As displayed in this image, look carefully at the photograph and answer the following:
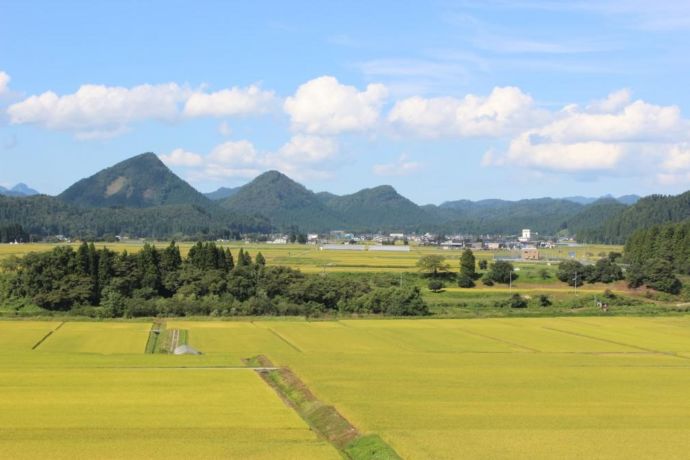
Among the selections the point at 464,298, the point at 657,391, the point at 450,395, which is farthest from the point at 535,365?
the point at 464,298

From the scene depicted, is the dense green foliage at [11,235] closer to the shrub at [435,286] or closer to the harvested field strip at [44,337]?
the shrub at [435,286]

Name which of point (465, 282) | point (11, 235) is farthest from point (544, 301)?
point (11, 235)

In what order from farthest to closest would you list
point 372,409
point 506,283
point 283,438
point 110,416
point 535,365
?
1. point 506,283
2. point 535,365
3. point 372,409
4. point 110,416
5. point 283,438

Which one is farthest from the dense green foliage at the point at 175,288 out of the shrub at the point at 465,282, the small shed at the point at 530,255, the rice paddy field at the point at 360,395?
the small shed at the point at 530,255

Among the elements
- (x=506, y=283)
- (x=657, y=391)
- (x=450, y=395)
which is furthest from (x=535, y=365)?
(x=506, y=283)

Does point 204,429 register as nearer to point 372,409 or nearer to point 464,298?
point 372,409

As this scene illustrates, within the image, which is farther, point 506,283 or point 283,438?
point 506,283

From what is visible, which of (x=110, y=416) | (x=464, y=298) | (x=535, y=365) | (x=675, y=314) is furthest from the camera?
(x=464, y=298)
